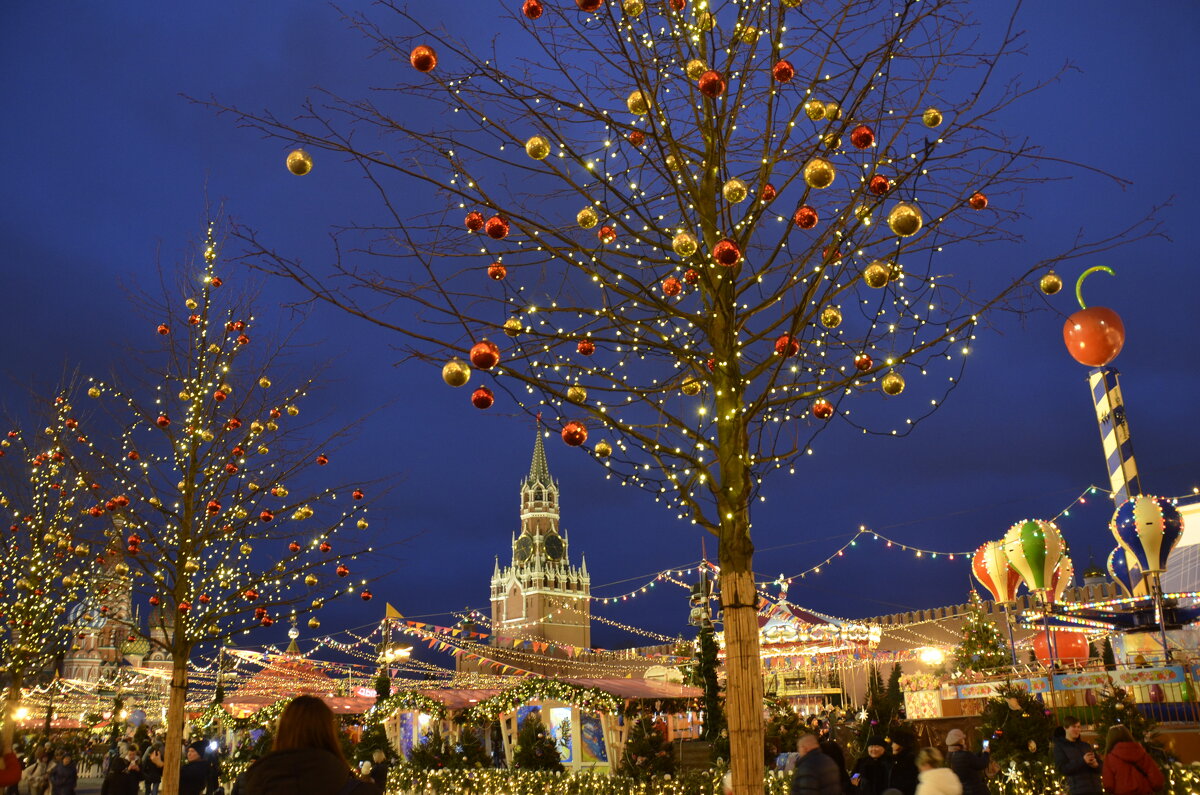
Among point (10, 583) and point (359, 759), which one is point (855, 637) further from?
point (10, 583)

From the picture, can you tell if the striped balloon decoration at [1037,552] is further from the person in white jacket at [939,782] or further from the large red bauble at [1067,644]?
the person in white jacket at [939,782]

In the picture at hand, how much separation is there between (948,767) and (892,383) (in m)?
2.94

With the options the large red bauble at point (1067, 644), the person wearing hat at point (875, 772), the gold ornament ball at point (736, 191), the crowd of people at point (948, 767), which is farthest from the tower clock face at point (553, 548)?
the gold ornament ball at point (736, 191)

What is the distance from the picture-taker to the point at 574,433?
462 centimetres

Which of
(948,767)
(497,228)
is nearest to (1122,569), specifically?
(948,767)

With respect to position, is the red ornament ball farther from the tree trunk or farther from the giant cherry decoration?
the giant cherry decoration

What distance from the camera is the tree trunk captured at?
7973 mm

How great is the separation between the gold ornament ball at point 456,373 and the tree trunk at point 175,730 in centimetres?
606

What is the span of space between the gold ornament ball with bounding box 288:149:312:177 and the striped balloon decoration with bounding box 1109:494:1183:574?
18.0 m

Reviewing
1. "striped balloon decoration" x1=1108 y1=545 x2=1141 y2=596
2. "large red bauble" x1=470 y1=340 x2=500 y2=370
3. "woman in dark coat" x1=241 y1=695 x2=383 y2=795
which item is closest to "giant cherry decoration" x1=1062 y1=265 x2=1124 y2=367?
"striped balloon decoration" x1=1108 y1=545 x2=1141 y2=596

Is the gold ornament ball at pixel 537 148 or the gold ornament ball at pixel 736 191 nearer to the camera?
the gold ornament ball at pixel 736 191

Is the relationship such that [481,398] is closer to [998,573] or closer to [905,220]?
[905,220]

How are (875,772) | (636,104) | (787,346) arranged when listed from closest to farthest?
(787,346), (636,104), (875,772)

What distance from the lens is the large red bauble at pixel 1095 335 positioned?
1264cm
